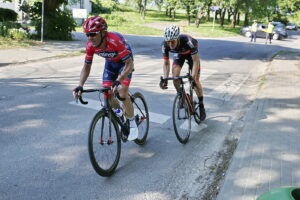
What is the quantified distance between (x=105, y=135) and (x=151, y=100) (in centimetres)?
393

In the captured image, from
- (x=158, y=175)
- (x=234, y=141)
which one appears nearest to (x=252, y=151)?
(x=234, y=141)

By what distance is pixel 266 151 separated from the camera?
15.7 ft

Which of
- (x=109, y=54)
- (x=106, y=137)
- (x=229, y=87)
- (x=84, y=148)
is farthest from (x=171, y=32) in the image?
(x=229, y=87)

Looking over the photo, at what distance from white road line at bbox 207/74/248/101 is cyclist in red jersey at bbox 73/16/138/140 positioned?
15.4 ft

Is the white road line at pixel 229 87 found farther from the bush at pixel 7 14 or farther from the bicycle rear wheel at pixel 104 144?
the bush at pixel 7 14

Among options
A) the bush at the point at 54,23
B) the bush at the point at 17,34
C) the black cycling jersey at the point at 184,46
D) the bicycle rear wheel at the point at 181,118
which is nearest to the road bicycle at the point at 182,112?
the bicycle rear wheel at the point at 181,118

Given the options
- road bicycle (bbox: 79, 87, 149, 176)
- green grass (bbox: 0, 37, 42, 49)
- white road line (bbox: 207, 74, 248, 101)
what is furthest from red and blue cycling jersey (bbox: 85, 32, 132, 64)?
green grass (bbox: 0, 37, 42, 49)

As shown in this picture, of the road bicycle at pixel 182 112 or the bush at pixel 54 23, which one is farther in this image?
the bush at pixel 54 23

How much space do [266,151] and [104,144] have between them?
2317 millimetres

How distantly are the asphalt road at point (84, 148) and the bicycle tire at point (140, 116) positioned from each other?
6.0 inches

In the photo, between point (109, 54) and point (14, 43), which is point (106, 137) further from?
point (14, 43)

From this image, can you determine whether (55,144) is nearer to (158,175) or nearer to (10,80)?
(158,175)

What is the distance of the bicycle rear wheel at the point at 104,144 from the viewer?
3945 millimetres

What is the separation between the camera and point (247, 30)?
40375 mm
